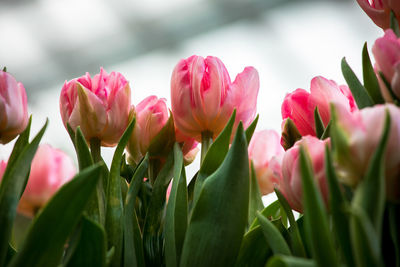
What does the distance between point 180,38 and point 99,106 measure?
9.43 ft

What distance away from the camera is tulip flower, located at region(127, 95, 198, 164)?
1.65ft

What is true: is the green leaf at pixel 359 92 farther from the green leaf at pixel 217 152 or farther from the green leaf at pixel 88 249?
the green leaf at pixel 88 249

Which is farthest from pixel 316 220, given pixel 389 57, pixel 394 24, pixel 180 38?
pixel 180 38

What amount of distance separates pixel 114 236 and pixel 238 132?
0.47 feet

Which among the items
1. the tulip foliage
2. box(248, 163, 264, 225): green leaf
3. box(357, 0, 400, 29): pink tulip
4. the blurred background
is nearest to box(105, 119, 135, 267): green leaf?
the tulip foliage

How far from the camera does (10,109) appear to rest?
17.2 inches

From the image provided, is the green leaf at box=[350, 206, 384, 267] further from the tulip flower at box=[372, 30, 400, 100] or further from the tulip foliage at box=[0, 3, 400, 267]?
the tulip flower at box=[372, 30, 400, 100]

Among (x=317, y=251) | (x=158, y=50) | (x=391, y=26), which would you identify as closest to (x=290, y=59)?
(x=158, y=50)

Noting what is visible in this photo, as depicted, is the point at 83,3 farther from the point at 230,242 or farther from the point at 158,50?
the point at 230,242

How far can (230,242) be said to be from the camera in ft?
1.27

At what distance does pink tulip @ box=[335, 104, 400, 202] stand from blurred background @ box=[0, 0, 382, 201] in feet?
9.20

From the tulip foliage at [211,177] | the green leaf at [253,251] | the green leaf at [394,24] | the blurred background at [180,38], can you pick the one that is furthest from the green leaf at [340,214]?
the blurred background at [180,38]

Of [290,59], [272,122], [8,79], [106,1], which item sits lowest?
[272,122]

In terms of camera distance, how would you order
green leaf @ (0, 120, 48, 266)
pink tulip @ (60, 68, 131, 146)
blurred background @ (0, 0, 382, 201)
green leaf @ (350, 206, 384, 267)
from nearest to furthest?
green leaf @ (350, 206, 384, 267)
green leaf @ (0, 120, 48, 266)
pink tulip @ (60, 68, 131, 146)
blurred background @ (0, 0, 382, 201)
